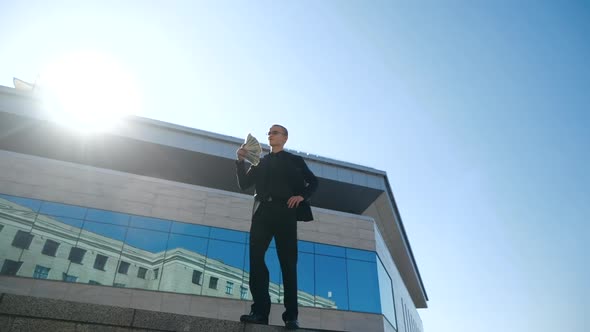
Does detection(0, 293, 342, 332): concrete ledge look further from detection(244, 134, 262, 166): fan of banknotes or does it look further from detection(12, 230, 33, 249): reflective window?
detection(12, 230, 33, 249): reflective window

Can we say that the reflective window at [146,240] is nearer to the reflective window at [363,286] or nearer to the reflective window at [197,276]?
the reflective window at [197,276]

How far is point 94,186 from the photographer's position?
61.9 feet

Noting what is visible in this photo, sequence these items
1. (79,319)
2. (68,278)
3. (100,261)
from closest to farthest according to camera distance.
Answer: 1. (79,319)
2. (68,278)
3. (100,261)

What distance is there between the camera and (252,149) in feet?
13.6

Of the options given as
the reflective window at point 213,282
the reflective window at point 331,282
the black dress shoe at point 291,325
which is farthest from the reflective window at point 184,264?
the black dress shoe at point 291,325

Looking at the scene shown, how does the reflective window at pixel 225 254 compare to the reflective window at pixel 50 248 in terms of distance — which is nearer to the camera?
the reflective window at pixel 50 248

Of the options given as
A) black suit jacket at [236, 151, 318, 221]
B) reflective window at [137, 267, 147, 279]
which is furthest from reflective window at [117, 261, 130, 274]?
black suit jacket at [236, 151, 318, 221]

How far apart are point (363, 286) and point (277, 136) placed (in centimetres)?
1791

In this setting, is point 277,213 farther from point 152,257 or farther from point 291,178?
point 152,257

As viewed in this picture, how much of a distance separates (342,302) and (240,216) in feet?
22.4

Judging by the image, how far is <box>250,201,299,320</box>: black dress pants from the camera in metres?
3.73

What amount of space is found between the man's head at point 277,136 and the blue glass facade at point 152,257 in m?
15.1

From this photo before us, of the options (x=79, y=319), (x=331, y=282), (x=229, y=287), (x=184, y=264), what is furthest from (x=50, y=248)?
(x=79, y=319)

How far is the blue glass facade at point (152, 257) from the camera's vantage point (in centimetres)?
1658
